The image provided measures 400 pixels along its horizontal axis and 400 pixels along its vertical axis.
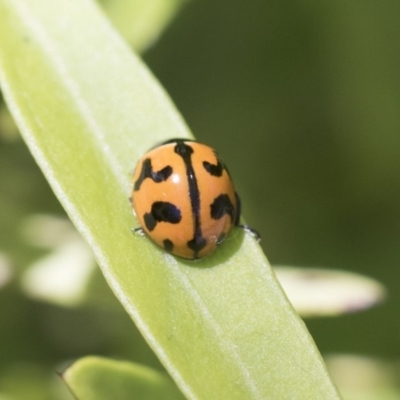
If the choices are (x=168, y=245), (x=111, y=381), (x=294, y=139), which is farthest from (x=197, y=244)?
(x=294, y=139)

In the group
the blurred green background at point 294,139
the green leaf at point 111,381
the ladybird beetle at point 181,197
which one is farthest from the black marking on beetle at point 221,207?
the blurred green background at point 294,139

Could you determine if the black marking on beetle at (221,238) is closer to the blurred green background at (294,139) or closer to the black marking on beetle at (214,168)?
the black marking on beetle at (214,168)

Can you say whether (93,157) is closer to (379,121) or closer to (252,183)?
(252,183)

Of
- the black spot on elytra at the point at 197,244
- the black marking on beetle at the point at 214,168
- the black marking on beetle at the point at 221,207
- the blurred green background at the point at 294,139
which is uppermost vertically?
the blurred green background at the point at 294,139

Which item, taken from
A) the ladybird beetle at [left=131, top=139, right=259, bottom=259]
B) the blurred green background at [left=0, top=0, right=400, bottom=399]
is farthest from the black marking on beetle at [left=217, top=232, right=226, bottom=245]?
the blurred green background at [left=0, top=0, right=400, bottom=399]

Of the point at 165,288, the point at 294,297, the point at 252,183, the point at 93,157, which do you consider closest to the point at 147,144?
the point at 93,157

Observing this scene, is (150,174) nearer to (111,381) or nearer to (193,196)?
(193,196)
